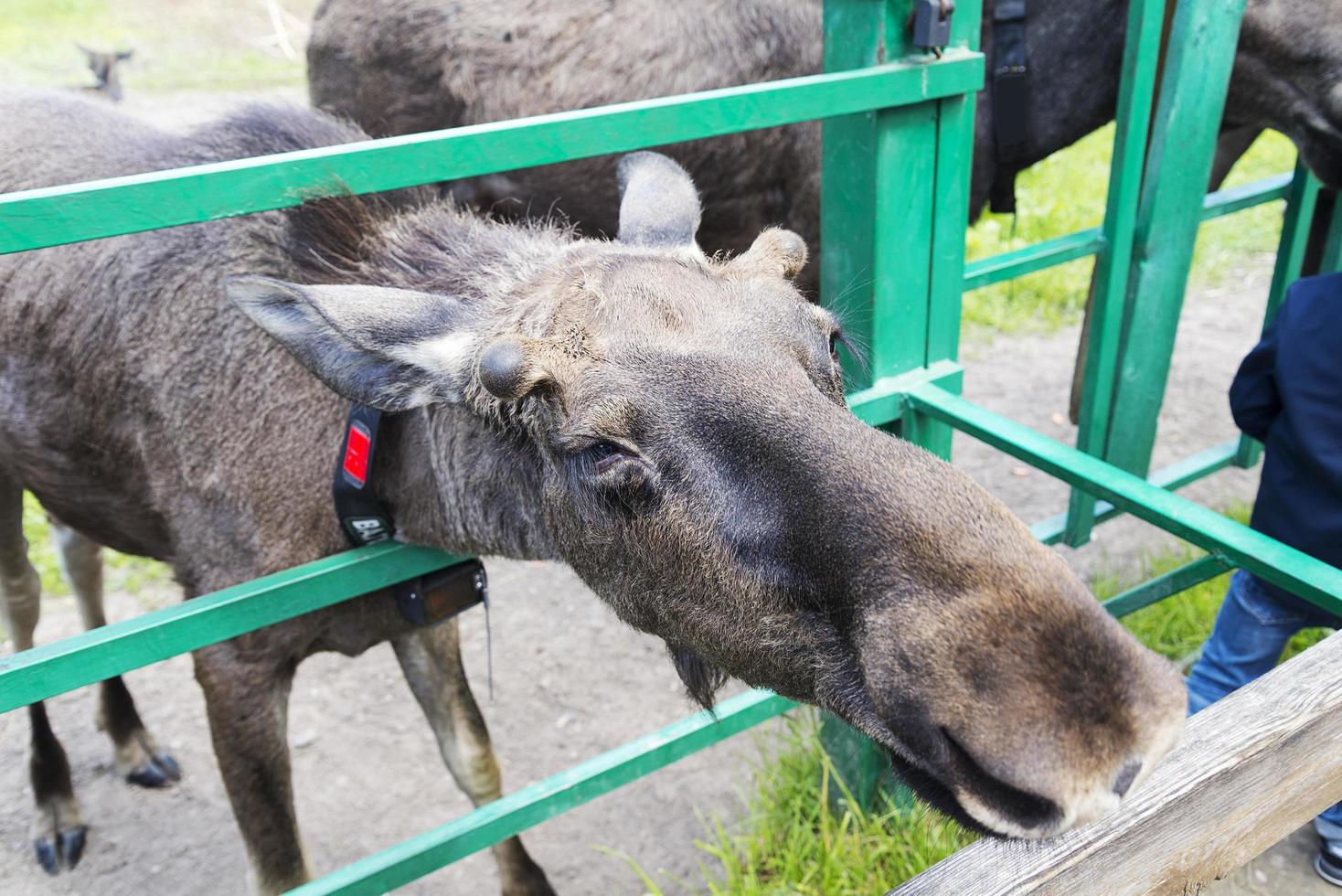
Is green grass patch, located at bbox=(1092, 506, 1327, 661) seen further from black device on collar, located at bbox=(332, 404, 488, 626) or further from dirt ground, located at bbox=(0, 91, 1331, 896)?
black device on collar, located at bbox=(332, 404, 488, 626)

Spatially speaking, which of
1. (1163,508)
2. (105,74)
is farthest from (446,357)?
(105,74)

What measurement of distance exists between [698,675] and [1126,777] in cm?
102

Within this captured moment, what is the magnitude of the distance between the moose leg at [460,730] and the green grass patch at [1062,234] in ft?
16.4

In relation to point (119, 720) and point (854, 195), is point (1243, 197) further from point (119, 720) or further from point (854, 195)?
point (119, 720)

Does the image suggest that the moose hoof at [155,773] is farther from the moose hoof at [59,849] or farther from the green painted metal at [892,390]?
the green painted metal at [892,390]

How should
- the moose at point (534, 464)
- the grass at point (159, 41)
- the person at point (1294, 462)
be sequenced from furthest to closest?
1. the grass at point (159, 41)
2. the person at point (1294, 462)
3. the moose at point (534, 464)

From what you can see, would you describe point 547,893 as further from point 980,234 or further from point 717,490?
point 980,234

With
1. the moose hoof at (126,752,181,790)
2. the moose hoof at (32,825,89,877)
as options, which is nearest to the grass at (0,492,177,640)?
the moose hoof at (126,752,181,790)

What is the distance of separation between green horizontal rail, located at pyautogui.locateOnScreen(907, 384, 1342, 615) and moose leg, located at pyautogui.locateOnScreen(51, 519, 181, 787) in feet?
11.6

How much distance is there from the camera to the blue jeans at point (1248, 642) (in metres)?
3.27

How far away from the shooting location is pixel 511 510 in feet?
7.98

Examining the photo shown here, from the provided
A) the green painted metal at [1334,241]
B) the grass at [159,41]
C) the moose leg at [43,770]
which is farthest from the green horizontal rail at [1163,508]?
the grass at [159,41]

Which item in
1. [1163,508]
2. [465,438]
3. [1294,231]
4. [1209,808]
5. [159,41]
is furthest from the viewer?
[159,41]

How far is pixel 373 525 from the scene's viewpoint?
255 cm
